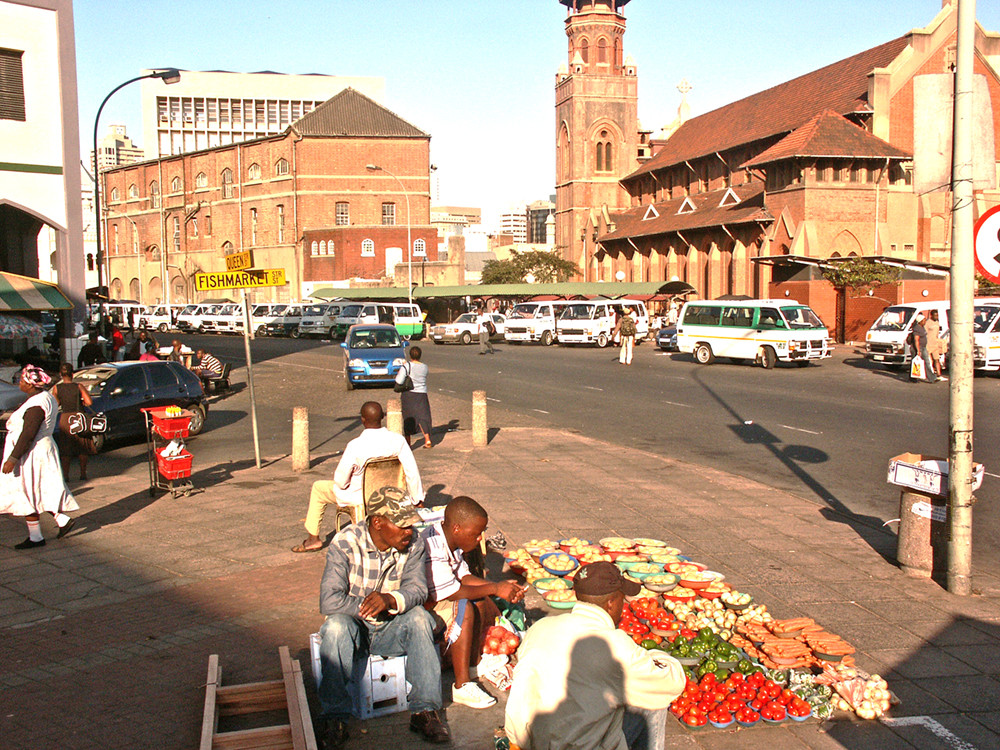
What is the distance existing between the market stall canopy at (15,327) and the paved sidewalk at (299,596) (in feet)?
34.5

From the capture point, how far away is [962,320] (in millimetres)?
7430

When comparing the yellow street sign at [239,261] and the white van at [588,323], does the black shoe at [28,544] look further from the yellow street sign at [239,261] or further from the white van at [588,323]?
the white van at [588,323]

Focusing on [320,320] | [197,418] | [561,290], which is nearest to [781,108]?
[561,290]

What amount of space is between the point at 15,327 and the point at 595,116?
2600 inches

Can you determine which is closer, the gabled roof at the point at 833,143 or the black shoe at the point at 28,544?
the black shoe at the point at 28,544

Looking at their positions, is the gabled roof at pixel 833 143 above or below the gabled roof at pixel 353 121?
below

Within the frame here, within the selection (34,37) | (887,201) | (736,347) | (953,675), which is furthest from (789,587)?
(887,201)

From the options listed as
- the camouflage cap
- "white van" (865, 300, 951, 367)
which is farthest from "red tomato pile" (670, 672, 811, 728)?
"white van" (865, 300, 951, 367)

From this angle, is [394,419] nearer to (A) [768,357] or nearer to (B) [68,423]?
(B) [68,423]

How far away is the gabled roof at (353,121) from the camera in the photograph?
7438 centimetres

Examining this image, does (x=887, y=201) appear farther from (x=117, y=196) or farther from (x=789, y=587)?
(x=117, y=196)

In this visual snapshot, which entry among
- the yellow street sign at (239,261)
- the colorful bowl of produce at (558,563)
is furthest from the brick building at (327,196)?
the colorful bowl of produce at (558,563)

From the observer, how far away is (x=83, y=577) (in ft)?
25.9

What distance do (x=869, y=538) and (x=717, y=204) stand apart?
55467 millimetres
